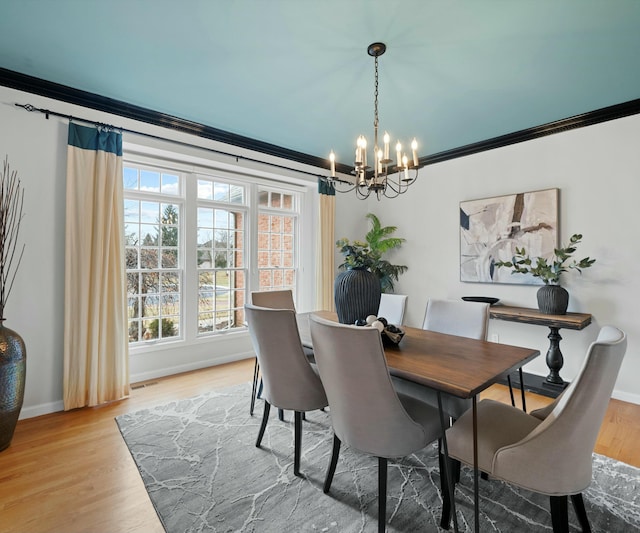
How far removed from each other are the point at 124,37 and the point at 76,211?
145 centimetres

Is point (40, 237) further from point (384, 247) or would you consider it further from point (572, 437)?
point (384, 247)

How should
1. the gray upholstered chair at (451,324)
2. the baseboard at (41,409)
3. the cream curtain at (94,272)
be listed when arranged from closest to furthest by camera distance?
the gray upholstered chair at (451,324)
the baseboard at (41,409)
the cream curtain at (94,272)

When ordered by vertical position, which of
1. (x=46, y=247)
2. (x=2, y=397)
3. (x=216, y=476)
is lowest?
(x=216, y=476)

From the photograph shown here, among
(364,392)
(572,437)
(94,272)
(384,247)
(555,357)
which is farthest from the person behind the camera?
(384,247)

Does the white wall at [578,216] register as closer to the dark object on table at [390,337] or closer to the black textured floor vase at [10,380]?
the dark object on table at [390,337]

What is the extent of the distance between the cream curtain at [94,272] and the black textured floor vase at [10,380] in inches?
18.5

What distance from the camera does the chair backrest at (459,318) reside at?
2.44 m

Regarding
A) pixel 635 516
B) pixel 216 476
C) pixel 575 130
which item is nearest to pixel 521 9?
pixel 575 130

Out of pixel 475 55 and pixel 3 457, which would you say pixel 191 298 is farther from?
pixel 475 55

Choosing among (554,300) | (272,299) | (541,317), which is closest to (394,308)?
(272,299)

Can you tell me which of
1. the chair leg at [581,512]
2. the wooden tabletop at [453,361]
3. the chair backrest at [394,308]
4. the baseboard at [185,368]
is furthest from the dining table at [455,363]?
the baseboard at [185,368]

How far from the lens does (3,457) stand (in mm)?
2156

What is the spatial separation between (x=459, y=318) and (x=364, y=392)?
140cm

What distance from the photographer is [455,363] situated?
169 centimetres
